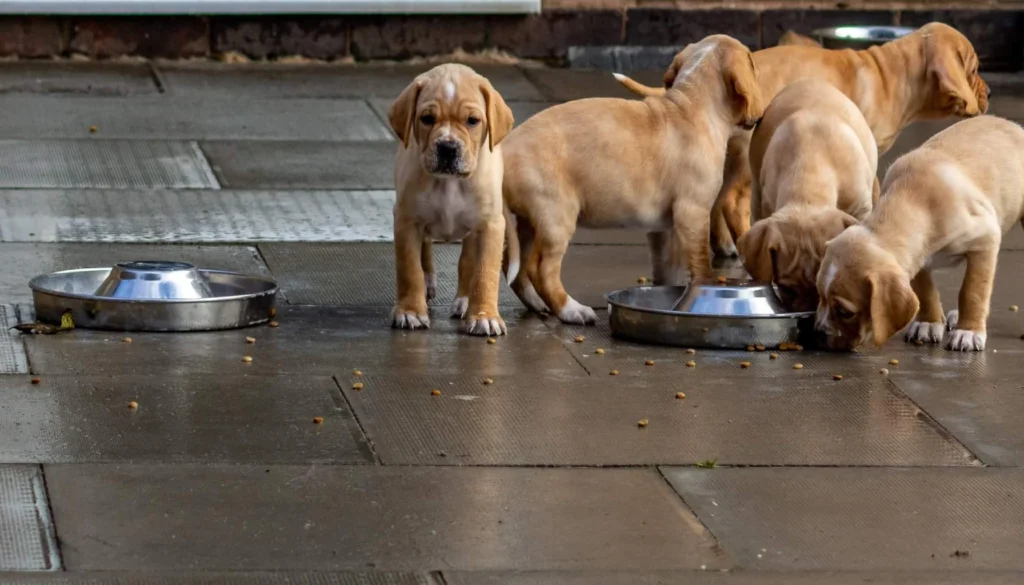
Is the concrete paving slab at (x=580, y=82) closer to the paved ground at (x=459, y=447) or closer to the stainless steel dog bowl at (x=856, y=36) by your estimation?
the stainless steel dog bowl at (x=856, y=36)

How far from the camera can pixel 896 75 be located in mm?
10250

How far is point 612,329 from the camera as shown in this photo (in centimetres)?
814

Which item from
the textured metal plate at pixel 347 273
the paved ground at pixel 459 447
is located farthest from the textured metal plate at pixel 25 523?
the textured metal plate at pixel 347 273

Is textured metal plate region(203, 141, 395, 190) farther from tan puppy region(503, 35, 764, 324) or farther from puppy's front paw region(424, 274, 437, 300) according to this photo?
tan puppy region(503, 35, 764, 324)

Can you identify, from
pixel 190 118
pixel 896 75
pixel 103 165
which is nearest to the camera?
pixel 896 75

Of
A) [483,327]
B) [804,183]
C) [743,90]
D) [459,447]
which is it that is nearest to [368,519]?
[459,447]

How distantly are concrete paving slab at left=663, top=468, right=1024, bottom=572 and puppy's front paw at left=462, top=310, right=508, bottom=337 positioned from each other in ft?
6.97

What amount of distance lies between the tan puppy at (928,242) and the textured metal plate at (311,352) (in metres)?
1.21

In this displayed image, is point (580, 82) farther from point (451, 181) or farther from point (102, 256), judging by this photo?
point (451, 181)

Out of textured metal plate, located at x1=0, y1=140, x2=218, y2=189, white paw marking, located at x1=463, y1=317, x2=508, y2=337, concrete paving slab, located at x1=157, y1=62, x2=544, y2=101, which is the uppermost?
white paw marking, located at x1=463, y1=317, x2=508, y2=337

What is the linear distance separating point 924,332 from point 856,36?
6597 millimetres

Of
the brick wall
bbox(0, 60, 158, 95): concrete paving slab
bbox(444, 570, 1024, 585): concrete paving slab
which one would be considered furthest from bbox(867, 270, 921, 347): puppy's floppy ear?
the brick wall

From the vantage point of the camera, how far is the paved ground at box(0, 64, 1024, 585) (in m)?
5.09

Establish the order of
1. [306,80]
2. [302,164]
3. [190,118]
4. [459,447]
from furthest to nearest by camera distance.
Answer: [306,80] < [190,118] < [302,164] < [459,447]
